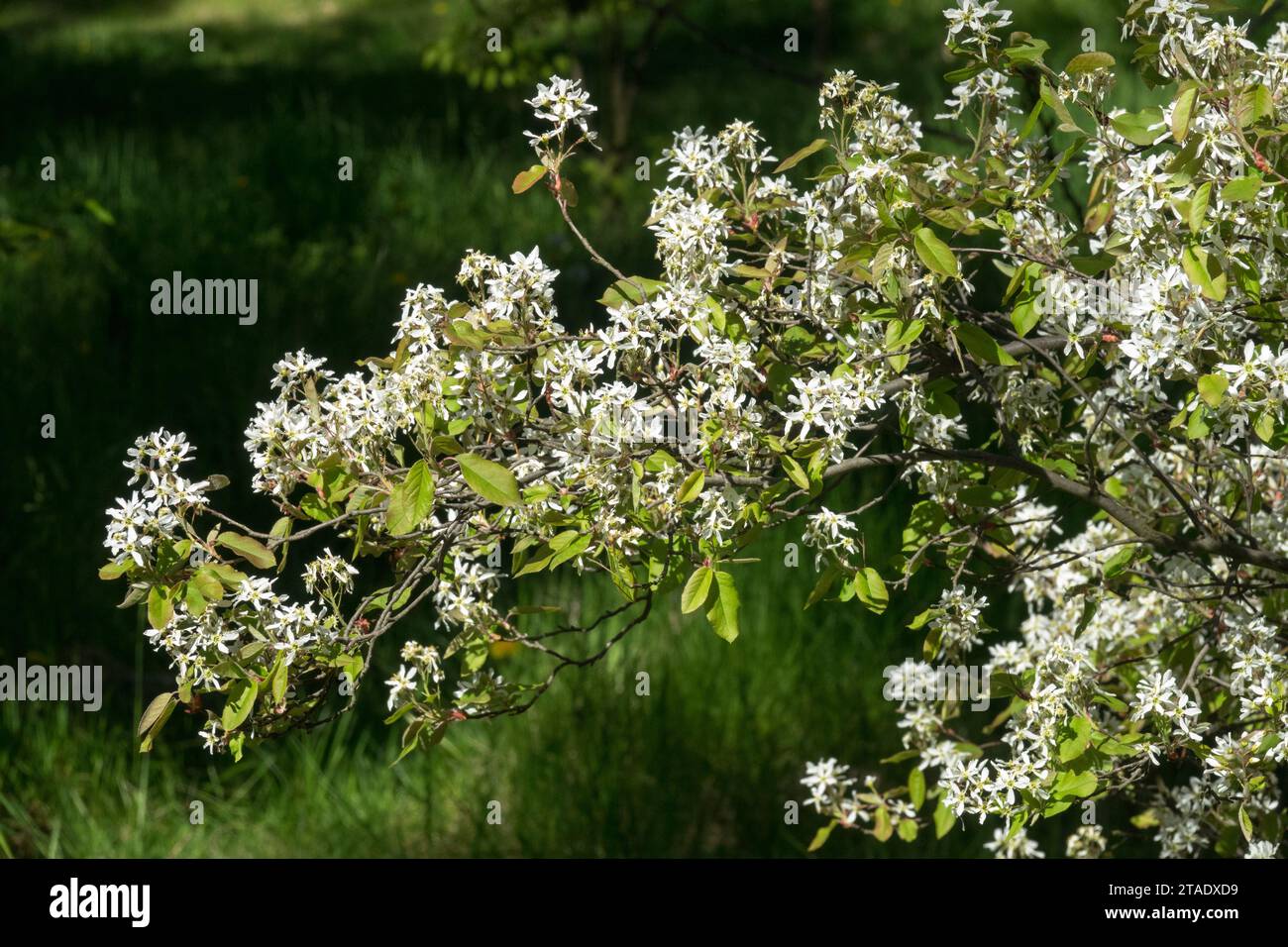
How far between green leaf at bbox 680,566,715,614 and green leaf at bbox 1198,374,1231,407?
2.11 ft

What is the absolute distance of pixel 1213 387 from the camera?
1.68 meters

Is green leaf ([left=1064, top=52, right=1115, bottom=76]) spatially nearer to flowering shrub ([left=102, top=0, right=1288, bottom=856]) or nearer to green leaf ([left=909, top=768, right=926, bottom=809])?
flowering shrub ([left=102, top=0, right=1288, bottom=856])

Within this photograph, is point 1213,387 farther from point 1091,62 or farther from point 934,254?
point 1091,62

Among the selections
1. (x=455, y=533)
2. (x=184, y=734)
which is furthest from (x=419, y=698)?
(x=184, y=734)

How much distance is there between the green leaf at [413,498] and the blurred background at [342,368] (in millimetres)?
1439

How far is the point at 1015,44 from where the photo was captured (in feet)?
6.52

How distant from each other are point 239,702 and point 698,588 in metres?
0.62

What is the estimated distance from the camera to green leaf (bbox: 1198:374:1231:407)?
1.67 meters

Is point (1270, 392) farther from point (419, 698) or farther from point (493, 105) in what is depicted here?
point (493, 105)

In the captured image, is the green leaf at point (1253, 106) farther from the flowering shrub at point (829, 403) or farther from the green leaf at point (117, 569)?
the green leaf at point (117, 569)

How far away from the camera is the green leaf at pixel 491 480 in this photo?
5.34 feet

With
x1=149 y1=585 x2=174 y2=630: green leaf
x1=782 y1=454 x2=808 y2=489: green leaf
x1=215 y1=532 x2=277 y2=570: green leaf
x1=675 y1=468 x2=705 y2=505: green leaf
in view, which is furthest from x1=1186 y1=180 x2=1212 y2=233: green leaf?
x1=149 y1=585 x2=174 y2=630: green leaf

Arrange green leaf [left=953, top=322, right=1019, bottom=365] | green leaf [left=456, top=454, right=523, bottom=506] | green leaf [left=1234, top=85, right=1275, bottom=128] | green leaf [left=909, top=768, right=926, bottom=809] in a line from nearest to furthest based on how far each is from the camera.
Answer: green leaf [left=456, top=454, right=523, bottom=506] → green leaf [left=1234, top=85, right=1275, bottom=128] → green leaf [left=953, top=322, right=1019, bottom=365] → green leaf [left=909, top=768, right=926, bottom=809]

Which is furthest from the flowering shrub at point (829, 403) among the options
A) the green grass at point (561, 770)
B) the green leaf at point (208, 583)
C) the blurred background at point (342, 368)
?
the green grass at point (561, 770)
